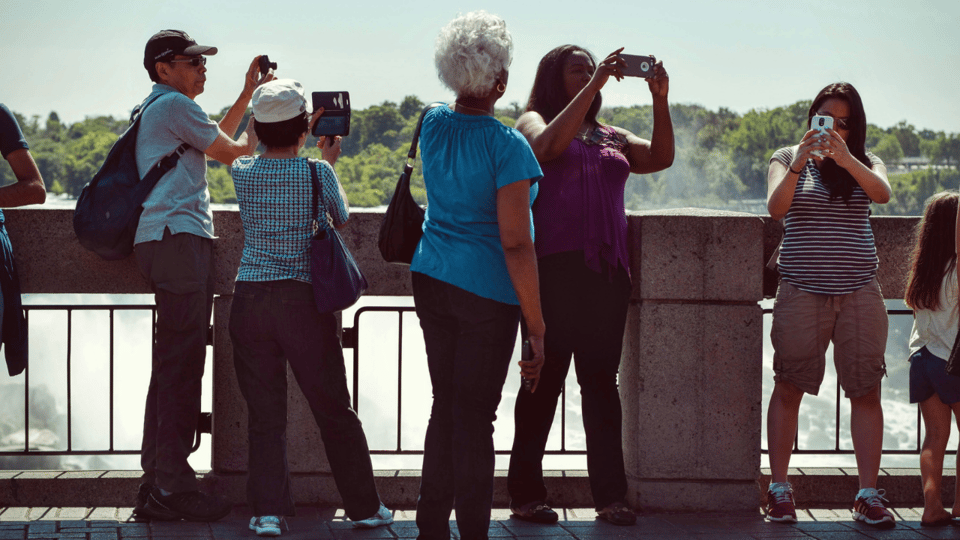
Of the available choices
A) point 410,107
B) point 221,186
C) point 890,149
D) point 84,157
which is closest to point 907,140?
point 890,149

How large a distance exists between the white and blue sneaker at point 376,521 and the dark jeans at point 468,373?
91 cm

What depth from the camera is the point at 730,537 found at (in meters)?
3.90

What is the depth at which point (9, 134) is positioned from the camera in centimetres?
373

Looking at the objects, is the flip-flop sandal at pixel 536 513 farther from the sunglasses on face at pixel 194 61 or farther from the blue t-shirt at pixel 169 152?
the sunglasses on face at pixel 194 61

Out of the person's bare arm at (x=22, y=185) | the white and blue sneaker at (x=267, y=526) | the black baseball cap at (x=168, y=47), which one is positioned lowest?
the white and blue sneaker at (x=267, y=526)

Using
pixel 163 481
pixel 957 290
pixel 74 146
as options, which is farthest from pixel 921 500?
pixel 74 146

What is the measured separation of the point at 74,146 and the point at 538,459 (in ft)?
428

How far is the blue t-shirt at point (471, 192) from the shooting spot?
115 inches

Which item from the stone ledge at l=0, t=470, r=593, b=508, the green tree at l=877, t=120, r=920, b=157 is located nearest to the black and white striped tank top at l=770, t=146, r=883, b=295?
the stone ledge at l=0, t=470, r=593, b=508

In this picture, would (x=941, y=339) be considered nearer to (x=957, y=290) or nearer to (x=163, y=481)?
(x=957, y=290)

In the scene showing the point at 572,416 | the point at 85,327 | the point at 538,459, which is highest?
the point at 538,459

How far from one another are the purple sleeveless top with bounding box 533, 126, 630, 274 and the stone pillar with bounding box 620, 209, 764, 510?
54 cm

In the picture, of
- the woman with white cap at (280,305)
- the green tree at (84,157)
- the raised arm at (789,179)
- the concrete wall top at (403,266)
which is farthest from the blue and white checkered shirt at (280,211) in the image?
the green tree at (84,157)

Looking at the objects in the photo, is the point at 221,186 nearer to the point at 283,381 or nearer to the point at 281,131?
the point at 283,381
